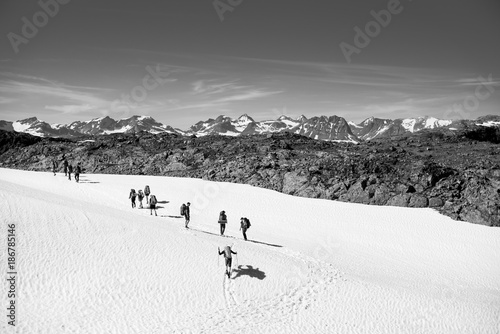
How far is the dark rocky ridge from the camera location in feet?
113

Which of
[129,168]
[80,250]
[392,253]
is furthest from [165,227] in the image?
[129,168]

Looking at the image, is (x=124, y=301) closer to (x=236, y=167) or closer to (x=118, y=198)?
(x=118, y=198)

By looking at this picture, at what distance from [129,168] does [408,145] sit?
179 feet

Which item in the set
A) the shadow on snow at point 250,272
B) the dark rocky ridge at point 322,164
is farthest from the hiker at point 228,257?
the dark rocky ridge at point 322,164

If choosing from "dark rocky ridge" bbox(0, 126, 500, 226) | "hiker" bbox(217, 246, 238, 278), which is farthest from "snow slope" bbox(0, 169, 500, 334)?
"dark rocky ridge" bbox(0, 126, 500, 226)

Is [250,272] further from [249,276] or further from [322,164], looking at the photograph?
[322,164]

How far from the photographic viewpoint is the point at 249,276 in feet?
59.5

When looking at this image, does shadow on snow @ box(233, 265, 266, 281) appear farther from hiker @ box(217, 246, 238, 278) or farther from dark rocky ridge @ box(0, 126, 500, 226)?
dark rocky ridge @ box(0, 126, 500, 226)

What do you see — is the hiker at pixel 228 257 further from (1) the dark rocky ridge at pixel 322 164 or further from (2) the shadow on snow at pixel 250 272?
(1) the dark rocky ridge at pixel 322 164

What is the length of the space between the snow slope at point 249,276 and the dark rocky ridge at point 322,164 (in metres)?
5.69

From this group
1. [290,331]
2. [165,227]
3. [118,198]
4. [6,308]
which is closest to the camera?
[6,308]

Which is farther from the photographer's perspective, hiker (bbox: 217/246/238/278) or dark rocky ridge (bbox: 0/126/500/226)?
dark rocky ridge (bbox: 0/126/500/226)

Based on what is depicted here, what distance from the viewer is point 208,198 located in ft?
124

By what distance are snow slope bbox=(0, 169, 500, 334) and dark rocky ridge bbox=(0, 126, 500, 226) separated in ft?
18.7
